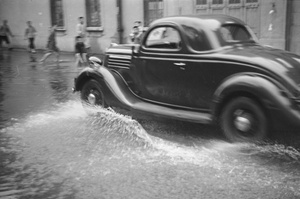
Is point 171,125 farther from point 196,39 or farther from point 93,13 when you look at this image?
point 93,13

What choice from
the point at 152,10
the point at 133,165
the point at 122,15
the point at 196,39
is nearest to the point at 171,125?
the point at 196,39

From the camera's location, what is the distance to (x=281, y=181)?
398 cm

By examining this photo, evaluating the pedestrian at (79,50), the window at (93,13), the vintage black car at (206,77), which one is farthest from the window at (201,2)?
the vintage black car at (206,77)

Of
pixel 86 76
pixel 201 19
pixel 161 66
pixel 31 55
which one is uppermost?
pixel 201 19

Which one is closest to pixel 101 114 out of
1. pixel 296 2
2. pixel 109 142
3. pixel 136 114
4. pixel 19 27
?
pixel 136 114

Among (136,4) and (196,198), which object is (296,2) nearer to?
(136,4)

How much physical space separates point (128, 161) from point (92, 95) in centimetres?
254

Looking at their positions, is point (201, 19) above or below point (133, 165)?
above

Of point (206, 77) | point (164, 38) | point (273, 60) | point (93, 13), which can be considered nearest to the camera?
point (273, 60)

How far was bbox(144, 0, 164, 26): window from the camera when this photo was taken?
56.5 ft

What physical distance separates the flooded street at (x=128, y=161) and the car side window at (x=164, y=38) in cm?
120

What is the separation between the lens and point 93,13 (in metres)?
19.8

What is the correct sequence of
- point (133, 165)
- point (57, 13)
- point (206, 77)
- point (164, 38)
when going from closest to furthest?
1. point (133, 165)
2. point (206, 77)
3. point (164, 38)
4. point (57, 13)

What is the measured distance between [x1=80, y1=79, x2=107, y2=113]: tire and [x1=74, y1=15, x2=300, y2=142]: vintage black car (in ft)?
0.07
